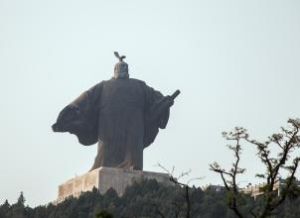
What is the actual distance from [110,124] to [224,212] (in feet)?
35.5

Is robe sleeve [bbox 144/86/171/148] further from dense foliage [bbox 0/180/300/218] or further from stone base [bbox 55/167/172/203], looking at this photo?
dense foliage [bbox 0/180/300/218]

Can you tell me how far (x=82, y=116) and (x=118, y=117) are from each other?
8.45 feet

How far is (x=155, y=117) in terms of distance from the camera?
6712 cm

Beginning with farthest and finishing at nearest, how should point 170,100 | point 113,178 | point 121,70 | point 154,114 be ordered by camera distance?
point 154,114, point 121,70, point 170,100, point 113,178

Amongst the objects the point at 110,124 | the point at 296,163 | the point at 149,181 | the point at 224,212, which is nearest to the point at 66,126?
the point at 110,124

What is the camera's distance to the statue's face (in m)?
66.8

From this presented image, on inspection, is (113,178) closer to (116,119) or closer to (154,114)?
(116,119)

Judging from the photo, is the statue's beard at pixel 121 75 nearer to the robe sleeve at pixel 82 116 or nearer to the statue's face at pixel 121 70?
the statue's face at pixel 121 70

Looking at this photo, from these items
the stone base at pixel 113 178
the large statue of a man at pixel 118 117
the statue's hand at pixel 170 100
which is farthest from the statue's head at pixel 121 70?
the stone base at pixel 113 178

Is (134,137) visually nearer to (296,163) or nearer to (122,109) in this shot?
(122,109)

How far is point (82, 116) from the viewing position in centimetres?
6681

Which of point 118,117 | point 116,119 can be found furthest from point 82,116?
point 118,117

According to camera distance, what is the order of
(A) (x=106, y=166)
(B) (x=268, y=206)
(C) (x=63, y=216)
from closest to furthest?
(B) (x=268, y=206) → (C) (x=63, y=216) → (A) (x=106, y=166)

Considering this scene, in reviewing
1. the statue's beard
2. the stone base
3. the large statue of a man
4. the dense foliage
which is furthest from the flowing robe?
the dense foliage
